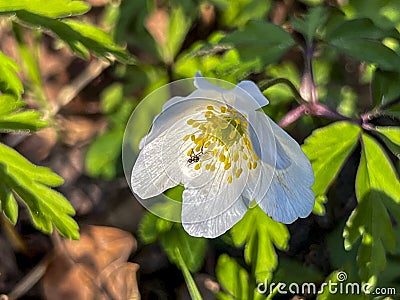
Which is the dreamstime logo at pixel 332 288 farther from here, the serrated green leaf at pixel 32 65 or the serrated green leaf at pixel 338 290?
the serrated green leaf at pixel 32 65

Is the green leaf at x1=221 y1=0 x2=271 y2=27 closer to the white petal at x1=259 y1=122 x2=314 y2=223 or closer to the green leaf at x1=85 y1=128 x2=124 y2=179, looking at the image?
the green leaf at x1=85 y1=128 x2=124 y2=179

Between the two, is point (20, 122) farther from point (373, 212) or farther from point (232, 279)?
point (373, 212)

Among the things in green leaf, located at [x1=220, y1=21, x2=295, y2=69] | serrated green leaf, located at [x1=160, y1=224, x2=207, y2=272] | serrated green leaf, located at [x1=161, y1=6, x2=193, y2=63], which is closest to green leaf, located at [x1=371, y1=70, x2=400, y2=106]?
green leaf, located at [x1=220, y1=21, x2=295, y2=69]

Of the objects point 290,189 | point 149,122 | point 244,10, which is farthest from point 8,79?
point 244,10

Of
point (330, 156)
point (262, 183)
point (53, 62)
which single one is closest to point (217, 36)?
point (330, 156)

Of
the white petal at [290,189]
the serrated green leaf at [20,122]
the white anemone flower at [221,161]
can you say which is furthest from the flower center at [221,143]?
the serrated green leaf at [20,122]
